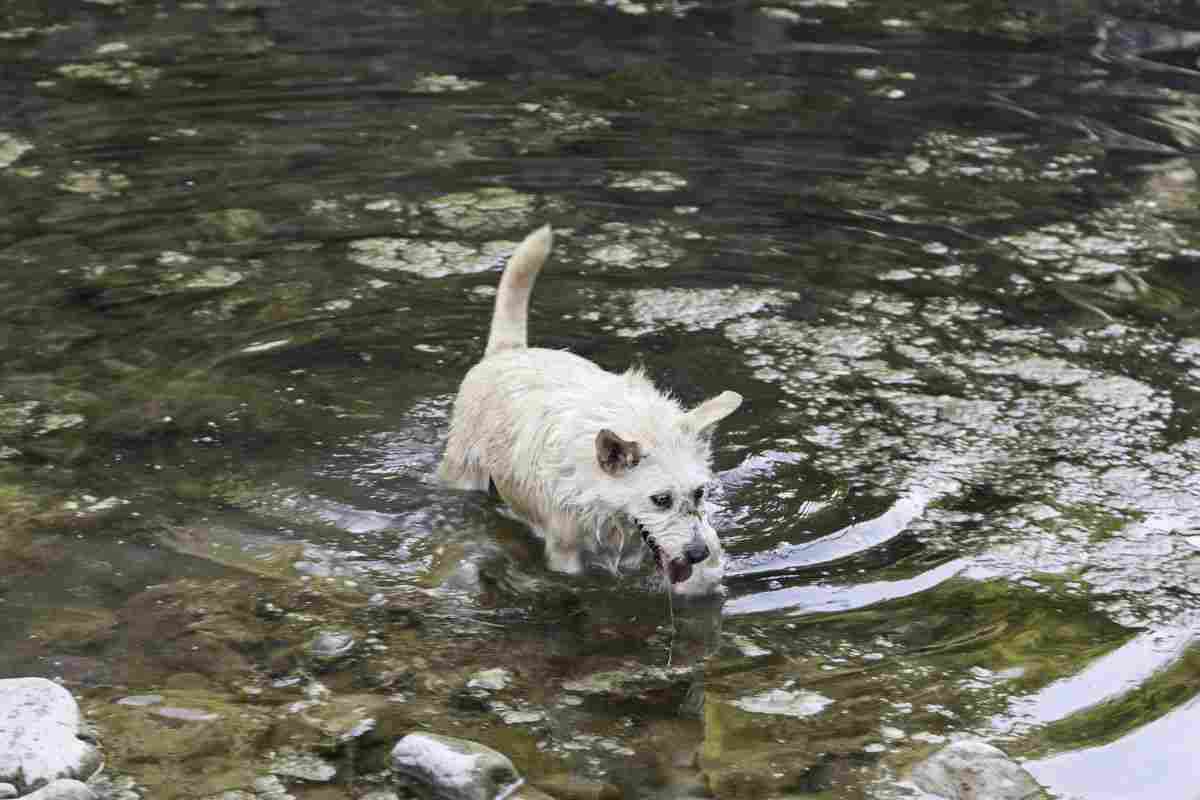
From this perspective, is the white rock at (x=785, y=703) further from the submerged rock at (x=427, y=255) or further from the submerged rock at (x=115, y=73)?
the submerged rock at (x=115, y=73)

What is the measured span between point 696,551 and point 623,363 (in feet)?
6.39

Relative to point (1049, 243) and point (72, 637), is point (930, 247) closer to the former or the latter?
point (1049, 243)

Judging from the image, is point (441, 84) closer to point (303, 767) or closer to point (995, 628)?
point (995, 628)

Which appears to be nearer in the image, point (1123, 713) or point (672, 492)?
point (1123, 713)

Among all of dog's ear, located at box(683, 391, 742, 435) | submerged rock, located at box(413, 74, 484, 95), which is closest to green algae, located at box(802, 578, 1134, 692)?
dog's ear, located at box(683, 391, 742, 435)

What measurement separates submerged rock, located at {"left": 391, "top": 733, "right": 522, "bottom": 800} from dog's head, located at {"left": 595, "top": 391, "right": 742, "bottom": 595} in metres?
1.07

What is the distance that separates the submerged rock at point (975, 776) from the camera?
388 cm

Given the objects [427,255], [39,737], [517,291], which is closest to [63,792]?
[39,737]

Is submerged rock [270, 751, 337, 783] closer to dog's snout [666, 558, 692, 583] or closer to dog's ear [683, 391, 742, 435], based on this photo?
dog's snout [666, 558, 692, 583]

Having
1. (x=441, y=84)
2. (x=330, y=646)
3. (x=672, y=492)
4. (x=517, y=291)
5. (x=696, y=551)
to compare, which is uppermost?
(x=517, y=291)

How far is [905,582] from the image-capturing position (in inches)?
198

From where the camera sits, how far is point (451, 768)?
12.7 feet

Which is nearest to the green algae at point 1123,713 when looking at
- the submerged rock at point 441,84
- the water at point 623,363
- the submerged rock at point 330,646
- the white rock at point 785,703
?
the water at point 623,363

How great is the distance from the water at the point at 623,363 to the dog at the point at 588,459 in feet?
0.43
